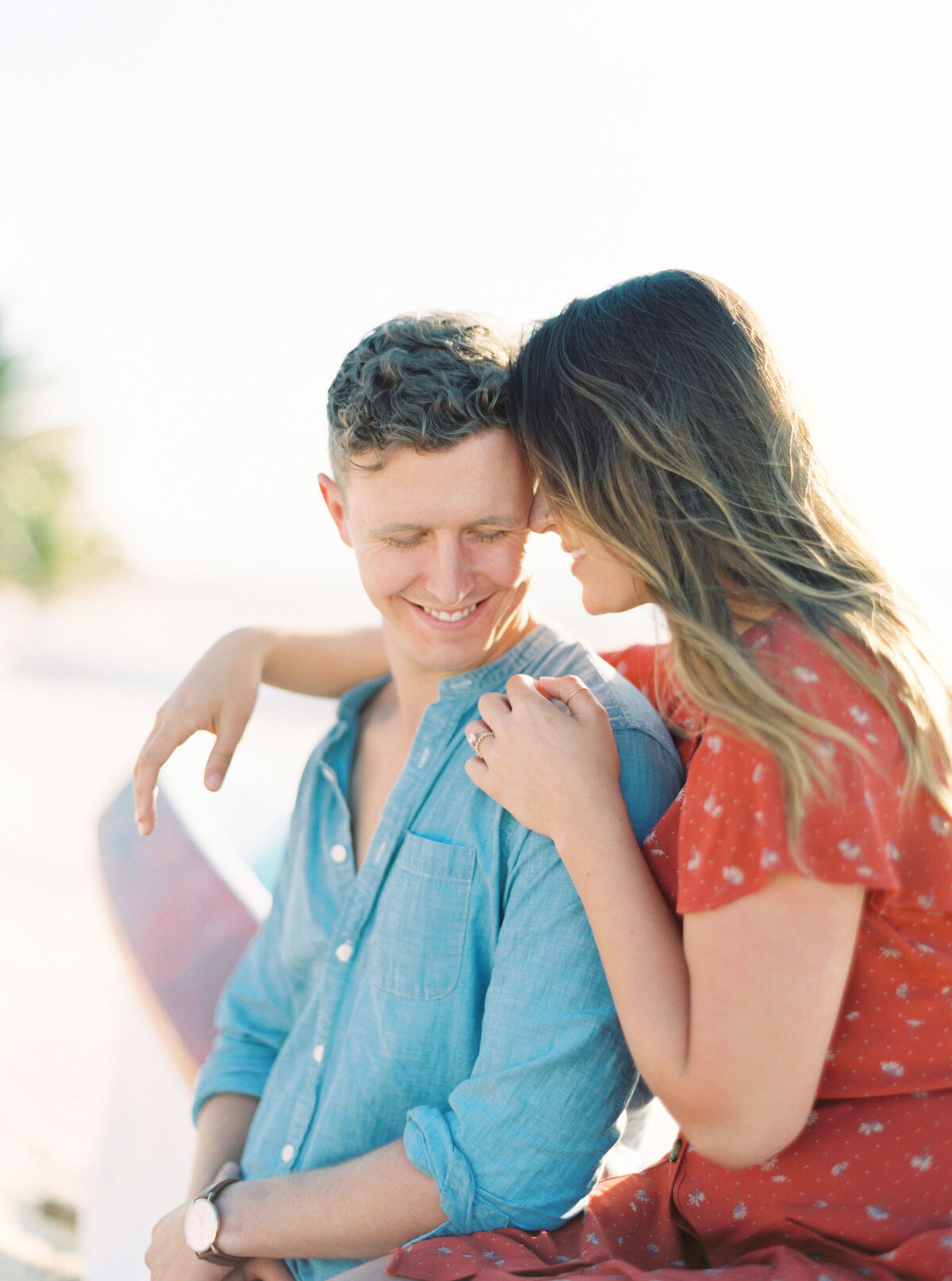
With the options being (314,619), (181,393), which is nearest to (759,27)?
(181,393)

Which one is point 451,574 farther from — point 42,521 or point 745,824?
point 42,521

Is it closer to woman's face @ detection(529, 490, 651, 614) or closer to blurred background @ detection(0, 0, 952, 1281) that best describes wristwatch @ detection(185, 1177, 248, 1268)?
woman's face @ detection(529, 490, 651, 614)

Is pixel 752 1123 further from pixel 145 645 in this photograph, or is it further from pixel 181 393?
pixel 181 393

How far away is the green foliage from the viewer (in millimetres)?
16641

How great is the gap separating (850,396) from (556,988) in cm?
3006

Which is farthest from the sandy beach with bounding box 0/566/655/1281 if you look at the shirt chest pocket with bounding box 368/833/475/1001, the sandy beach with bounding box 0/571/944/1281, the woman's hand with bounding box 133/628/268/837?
the shirt chest pocket with bounding box 368/833/475/1001

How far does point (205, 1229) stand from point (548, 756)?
3.18ft

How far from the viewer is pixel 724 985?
118 centimetres

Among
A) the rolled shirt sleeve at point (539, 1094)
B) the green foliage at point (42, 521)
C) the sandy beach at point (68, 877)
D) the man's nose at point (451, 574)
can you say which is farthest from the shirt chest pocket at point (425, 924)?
the green foliage at point (42, 521)

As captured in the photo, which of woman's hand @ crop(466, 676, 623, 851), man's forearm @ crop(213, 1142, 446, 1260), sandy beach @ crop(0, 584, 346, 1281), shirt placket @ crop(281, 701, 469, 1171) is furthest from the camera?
sandy beach @ crop(0, 584, 346, 1281)

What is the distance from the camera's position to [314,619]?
65.5 feet

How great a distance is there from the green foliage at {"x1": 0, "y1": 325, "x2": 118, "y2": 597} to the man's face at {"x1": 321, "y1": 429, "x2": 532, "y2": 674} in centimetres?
1600

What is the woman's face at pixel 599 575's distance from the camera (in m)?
1.47

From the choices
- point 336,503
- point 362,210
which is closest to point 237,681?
point 336,503
